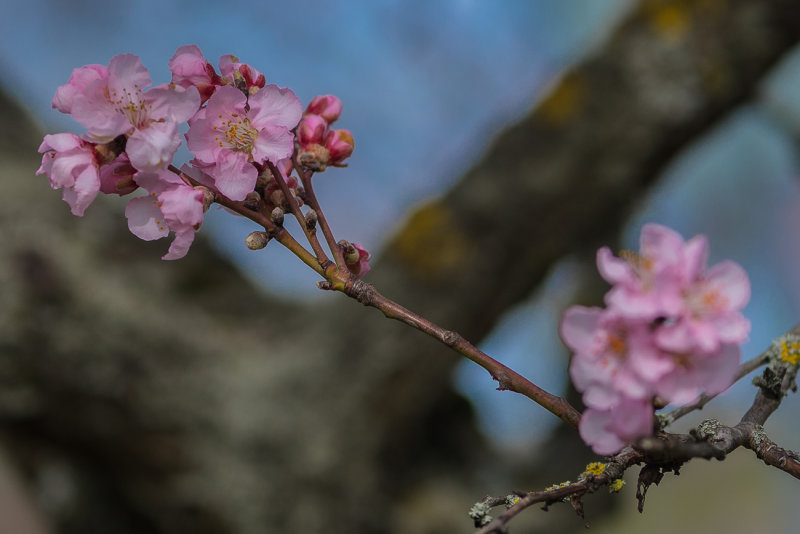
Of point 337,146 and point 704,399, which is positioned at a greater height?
point 337,146

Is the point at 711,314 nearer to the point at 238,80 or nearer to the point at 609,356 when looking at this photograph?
the point at 609,356

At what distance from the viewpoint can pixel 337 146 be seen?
58cm

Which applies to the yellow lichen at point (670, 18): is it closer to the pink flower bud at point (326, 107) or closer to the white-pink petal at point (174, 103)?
the pink flower bud at point (326, 107)

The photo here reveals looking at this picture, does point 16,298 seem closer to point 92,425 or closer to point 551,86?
point 92,425

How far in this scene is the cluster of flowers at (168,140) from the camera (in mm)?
484

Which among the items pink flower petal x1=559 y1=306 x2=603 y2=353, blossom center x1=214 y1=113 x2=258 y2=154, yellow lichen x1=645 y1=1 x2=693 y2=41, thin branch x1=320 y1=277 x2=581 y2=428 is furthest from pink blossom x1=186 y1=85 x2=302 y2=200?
yellow lichen x1=645 y1=1 x2=693 y2=41

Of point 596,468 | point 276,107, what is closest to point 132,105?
point 276,107

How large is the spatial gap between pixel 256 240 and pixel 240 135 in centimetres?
8

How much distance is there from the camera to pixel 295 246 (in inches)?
19.6

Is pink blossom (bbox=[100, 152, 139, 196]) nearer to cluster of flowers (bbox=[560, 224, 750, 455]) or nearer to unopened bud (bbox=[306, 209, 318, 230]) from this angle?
unopened bud (bbox=[306, 209, 318, 230])

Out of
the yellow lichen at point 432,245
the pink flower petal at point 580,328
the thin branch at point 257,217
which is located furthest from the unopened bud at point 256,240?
the yellow lichen at point 432,245

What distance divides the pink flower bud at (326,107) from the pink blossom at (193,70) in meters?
0.10

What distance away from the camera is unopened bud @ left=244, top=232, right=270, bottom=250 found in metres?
0.51

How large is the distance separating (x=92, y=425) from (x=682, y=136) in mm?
1841
